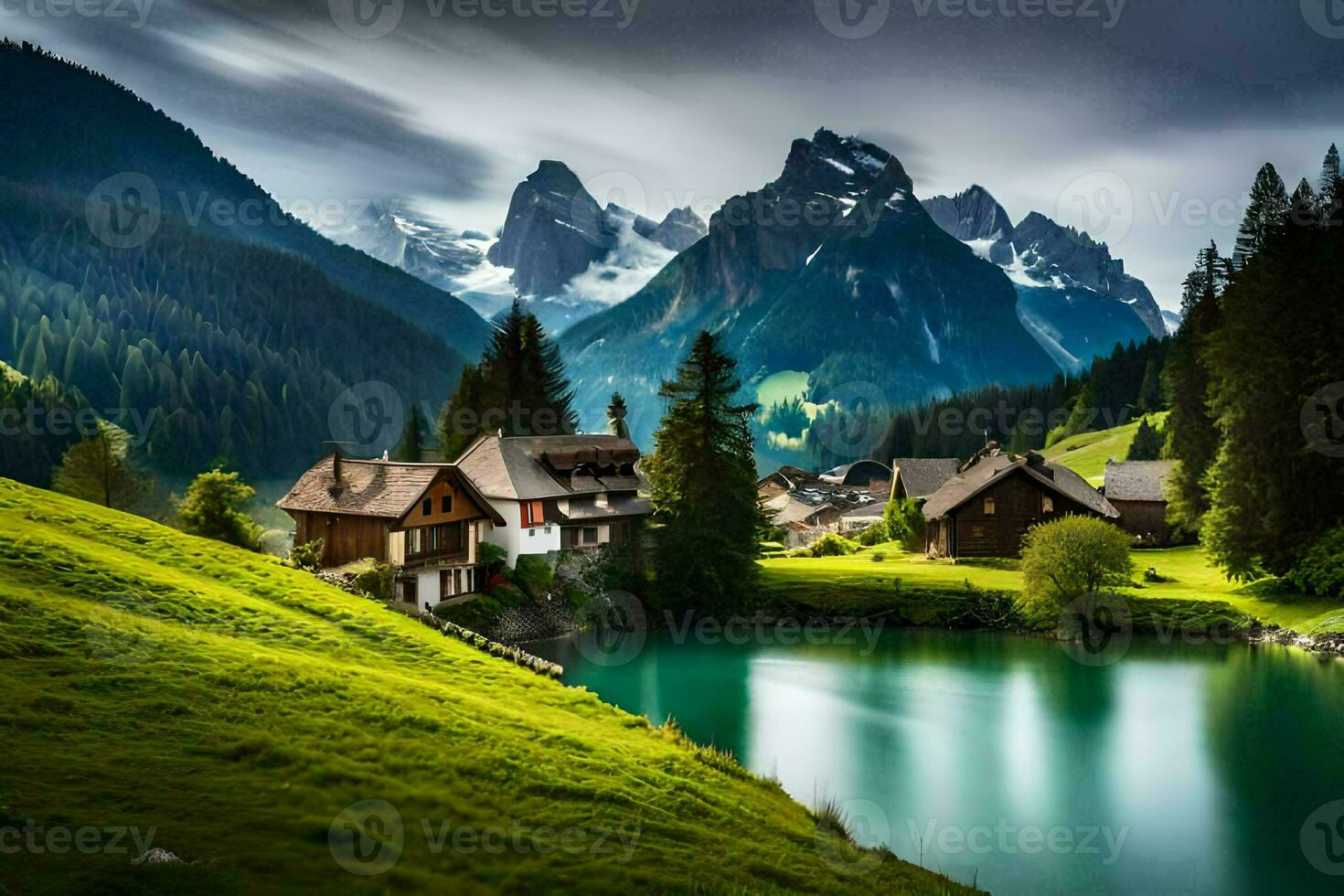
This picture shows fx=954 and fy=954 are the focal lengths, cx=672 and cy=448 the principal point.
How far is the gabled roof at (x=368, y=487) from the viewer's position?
142 feet

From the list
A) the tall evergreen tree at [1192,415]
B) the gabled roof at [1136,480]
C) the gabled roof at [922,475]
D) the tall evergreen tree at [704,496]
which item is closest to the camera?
the tall evergreen tree at [704,496]

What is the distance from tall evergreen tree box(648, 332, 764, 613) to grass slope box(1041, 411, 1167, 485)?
52111 mm

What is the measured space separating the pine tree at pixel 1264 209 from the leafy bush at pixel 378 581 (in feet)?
152

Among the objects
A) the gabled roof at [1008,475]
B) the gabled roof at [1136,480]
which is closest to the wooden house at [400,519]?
the gabled roof at [1008,475]

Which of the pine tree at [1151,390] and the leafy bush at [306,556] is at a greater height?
the pine tree at [1151,390]

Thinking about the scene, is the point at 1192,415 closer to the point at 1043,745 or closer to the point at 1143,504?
the point at 1143,504

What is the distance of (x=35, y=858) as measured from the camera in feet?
38.3

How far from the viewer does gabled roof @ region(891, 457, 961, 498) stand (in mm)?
74500

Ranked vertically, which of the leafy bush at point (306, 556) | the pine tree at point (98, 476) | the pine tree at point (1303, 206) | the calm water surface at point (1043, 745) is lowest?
the calm water surface at point (1043, 745)

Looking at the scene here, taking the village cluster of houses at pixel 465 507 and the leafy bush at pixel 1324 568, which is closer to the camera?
the leafy bush at pixel 1324 568

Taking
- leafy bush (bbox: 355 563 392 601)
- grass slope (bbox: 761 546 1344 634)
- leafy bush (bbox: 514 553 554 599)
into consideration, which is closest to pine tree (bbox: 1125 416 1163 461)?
grass slope (bbox: 761 546 1344 634)

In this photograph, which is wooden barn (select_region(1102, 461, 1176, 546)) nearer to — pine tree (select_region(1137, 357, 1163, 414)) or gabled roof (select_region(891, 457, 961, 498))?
gabled roof (select_region(891, 457, 961, 498))

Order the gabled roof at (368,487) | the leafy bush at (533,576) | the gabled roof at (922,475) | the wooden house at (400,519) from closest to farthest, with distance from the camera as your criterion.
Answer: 1. the wooden house at (400,519)
2. the gabled roof at (368,487)
3. the leafy bush at (533,576)
4. the gabled roof at (922,475)

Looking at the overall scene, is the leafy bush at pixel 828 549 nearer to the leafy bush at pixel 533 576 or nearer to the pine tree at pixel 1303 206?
the leafy bush at pixel 533 576
